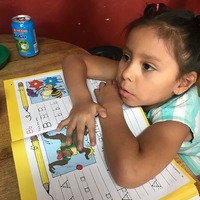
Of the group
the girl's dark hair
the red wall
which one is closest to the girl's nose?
the girl's dark hair

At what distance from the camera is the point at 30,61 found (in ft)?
2.65

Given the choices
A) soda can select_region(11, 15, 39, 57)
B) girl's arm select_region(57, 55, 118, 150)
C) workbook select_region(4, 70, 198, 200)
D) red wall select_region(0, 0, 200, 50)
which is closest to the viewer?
workbook select_region(4, 70, 198, 200)

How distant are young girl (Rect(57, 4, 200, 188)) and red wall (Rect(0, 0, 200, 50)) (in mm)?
537

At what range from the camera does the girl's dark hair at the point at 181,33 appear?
1.91 feet

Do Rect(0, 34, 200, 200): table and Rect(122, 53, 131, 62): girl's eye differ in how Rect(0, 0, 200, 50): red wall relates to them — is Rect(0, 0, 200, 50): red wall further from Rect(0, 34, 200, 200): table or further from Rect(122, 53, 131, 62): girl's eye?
Rect(122, 53, 131, 62): girl's eye

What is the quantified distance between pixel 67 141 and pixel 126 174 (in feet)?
0.48

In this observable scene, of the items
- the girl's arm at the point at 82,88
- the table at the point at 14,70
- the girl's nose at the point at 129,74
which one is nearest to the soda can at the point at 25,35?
the table at the point at 14,70

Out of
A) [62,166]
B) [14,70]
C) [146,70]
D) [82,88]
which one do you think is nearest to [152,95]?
[146,70]

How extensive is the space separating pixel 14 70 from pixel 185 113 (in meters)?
0.52

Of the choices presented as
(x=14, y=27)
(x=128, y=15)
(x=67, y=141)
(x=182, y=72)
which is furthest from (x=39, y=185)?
(x=128, y=15)

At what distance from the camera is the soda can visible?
0.76 m

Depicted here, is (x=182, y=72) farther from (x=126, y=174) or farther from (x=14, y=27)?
(x=14, y=27)

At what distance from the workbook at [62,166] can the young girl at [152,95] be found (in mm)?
19

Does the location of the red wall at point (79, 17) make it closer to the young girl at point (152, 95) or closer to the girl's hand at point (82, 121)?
the young girl at point (152, 95)
